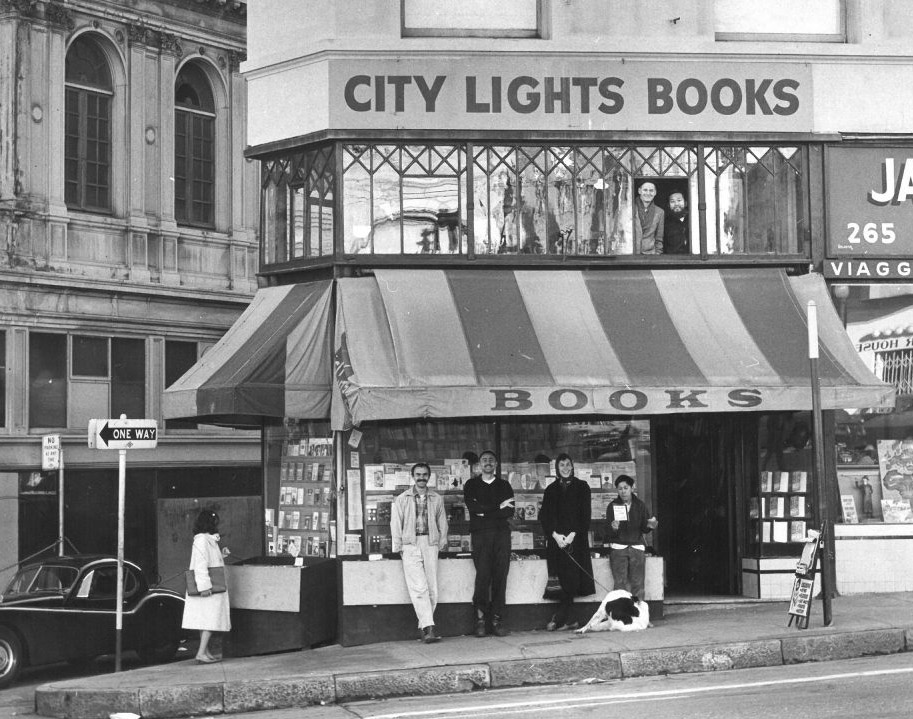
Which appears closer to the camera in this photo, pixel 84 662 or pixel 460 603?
pixel 460 603

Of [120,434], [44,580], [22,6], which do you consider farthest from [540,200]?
[22,6]

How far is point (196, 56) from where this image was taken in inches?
1115

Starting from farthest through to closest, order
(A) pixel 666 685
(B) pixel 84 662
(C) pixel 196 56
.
Result: (C) pixel 196 56
(B) pixel 84 662
(A) pixel 666 685

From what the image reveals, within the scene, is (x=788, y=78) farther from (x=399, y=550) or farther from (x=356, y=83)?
(x=399, y=550)

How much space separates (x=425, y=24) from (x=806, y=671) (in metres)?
8.50

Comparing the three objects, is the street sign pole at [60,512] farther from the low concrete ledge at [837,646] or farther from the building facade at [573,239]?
A: the low concrete ledge at [837,646]

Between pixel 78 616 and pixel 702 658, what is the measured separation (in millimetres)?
7374

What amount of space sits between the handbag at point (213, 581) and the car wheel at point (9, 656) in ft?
8.82

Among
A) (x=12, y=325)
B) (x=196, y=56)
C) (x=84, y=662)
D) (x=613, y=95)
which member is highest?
(x=196, y=56)

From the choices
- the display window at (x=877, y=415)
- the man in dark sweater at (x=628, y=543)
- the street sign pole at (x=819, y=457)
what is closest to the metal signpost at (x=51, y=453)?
the man in dark sweater at (x=628, y=543)

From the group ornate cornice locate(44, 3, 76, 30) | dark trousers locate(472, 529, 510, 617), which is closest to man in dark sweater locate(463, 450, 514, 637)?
dark trousers locate(472, 529, 510, 617)

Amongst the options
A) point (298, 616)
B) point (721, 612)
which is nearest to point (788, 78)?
point (721, 612)

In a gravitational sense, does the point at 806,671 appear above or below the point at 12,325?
A: below

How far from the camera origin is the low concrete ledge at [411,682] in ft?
40.7
